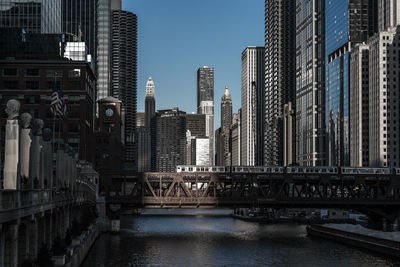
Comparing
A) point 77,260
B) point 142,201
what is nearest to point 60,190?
point 77,260

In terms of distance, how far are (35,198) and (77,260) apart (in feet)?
69.0

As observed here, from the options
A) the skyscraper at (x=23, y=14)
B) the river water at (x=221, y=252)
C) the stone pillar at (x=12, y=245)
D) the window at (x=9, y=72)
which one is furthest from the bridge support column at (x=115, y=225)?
the stone pillar at (x=12, y=245)

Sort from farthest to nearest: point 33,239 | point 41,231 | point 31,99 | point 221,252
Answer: point 31,99 < point 221,252 < point 41,231 < point 33,239

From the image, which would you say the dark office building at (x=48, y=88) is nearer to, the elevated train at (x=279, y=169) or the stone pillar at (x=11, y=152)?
the elevated train at (x=279, y=169)

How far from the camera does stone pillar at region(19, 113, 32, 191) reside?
48156 mm

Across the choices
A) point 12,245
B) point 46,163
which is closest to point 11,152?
point 12,245

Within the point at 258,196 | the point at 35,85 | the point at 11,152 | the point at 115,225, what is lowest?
the point at 115,225

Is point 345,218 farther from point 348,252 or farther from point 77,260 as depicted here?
point 77,260

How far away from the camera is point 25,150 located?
48.2 metres

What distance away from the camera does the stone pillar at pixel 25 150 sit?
48.2 m

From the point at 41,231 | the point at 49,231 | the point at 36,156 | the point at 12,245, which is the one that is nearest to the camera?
the point at 12,245

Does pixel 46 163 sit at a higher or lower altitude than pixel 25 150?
lower

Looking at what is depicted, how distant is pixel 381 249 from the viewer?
9338 cm

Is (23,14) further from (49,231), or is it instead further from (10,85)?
(49,231)
